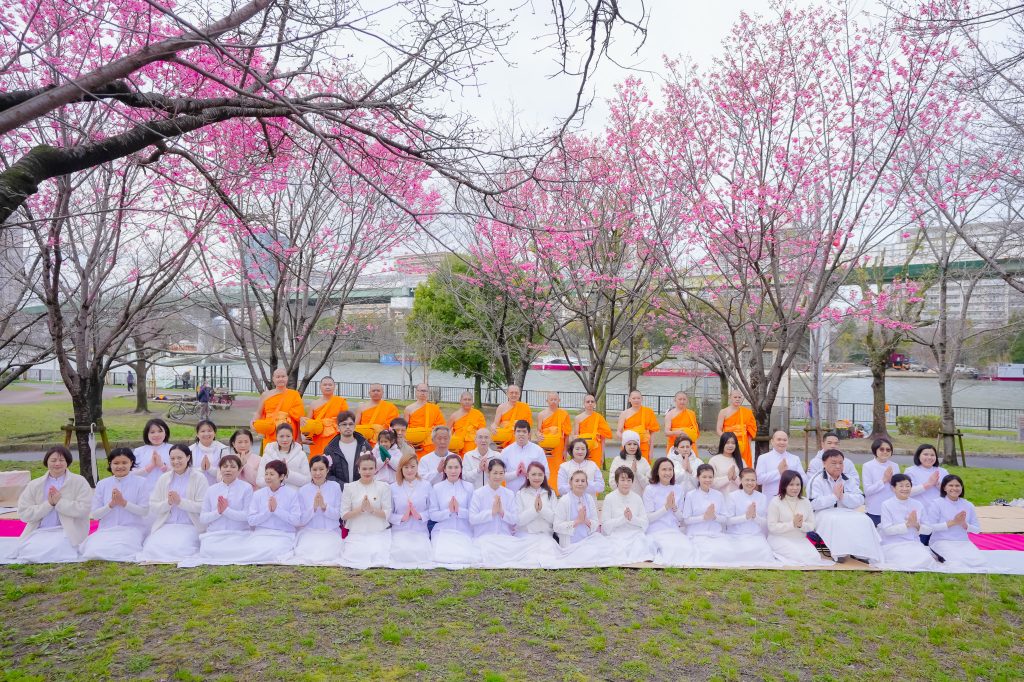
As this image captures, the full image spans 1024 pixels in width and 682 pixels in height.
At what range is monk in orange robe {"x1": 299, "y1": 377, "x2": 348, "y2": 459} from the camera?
8344 mm

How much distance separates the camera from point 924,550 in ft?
21.2

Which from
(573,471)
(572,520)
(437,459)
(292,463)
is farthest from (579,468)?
(292,463)

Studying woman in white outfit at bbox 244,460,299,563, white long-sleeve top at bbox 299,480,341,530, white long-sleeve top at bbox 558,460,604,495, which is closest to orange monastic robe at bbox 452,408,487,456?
white long-sleeve top at bbox 558,460,604,495

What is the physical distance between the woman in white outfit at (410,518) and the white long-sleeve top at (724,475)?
2947 millimetres

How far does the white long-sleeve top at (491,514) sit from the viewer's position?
268 inches

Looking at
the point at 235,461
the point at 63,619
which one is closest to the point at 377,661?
the point at 63,619

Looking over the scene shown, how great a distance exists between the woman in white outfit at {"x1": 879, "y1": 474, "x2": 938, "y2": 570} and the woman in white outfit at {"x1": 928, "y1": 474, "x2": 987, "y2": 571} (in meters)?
0.10

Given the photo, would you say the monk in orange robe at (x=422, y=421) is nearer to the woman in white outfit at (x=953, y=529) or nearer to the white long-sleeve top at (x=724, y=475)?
the white long-sleeve top at (x=724, y=475)

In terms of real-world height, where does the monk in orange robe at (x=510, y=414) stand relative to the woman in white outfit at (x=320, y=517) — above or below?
above

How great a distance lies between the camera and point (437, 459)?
7.81 metres

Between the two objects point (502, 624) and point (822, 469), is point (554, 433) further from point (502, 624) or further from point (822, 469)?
point (502, 624)

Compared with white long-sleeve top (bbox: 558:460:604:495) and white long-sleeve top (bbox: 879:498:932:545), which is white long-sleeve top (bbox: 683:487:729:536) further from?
white long-sleeve top (bbox: 879:498:932:545)

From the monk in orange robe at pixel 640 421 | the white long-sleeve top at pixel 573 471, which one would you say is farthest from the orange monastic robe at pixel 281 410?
the monk in orange robe at pixel 640 421

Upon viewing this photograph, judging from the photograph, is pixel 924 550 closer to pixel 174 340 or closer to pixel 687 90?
pixel 687 90
